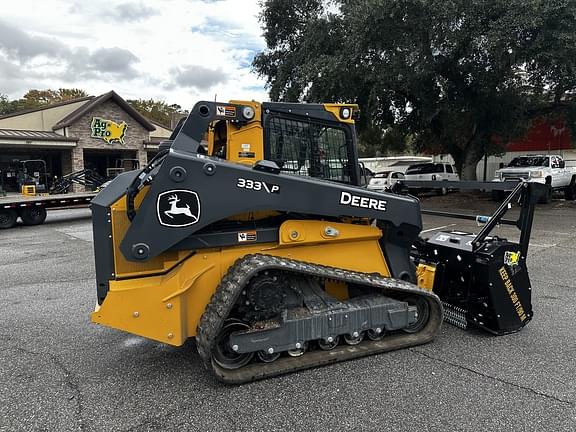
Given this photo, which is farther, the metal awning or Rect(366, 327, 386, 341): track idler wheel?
the metal awning

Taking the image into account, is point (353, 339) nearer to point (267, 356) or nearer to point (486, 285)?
point (267, 356)

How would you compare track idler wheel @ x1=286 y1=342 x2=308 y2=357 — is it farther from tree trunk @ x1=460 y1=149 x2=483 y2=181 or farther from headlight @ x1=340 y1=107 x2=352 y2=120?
tree trunk @ x1=460 y1=149 x2=483 y2=181

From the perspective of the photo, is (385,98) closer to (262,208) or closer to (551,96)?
(551,96)

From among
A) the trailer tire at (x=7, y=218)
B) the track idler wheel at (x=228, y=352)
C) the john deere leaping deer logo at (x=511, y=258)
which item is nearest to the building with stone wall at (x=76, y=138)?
the trailer tire at (x=7, y=218)

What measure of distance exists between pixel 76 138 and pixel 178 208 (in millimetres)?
24503

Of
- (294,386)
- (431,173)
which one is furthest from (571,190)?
(294,386)

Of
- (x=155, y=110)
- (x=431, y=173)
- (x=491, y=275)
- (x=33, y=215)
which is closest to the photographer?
(x=491, y=275)

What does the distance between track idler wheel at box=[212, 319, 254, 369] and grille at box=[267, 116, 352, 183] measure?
1.49 m

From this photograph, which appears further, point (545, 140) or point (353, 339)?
point (545, 140)

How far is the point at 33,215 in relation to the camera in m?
14.4

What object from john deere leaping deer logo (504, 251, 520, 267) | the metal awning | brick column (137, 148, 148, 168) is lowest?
john deere leaping deer logo (504, 251, 520, 267)

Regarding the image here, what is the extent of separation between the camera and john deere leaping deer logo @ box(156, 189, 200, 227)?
328cm

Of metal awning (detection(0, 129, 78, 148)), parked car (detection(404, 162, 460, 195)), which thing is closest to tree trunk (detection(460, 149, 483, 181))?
parked car (detection(404, 162, 460, 195))

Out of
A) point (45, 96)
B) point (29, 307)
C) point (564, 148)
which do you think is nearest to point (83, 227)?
point (29, 307)
